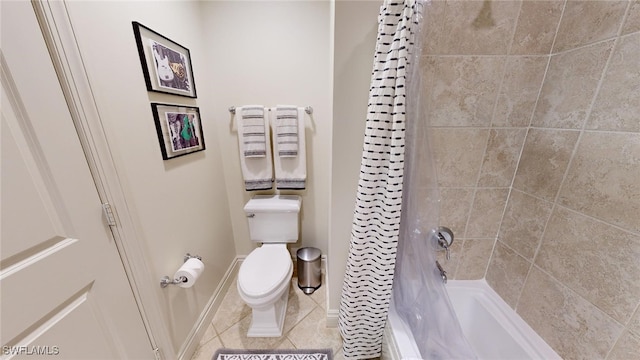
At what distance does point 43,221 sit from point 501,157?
178 cm

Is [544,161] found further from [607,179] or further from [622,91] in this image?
[622,91]

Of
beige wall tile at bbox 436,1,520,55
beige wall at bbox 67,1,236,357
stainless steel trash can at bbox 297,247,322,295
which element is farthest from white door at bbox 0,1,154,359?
beige wall tile at bbox 436,1,520,55

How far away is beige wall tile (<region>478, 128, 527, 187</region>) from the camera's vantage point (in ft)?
3.34

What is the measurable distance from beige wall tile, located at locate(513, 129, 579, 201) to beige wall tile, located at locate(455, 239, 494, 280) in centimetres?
36

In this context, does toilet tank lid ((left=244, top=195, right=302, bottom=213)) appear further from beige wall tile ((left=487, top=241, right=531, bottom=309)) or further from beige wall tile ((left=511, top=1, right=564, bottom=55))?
beige wall tile ((left=511, top=1, right=564, bottom=55))

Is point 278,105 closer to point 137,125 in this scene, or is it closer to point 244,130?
point 244,130

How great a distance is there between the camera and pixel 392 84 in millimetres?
816

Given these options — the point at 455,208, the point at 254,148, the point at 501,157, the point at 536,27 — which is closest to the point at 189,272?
the point at 254,148

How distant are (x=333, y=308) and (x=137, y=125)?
4.84ft

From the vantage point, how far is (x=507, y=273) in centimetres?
111

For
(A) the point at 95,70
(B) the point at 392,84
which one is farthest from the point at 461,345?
(A) the point at 95,70

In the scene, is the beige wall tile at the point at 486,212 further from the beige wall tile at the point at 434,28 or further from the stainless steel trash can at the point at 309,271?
the stainless steel trash can at the point at 309,271

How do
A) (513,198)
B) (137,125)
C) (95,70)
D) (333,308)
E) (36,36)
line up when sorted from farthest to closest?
(333,308) → (513,198) → (137,125) → (95,70) → (36,36)

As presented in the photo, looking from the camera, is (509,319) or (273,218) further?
(273,218)
